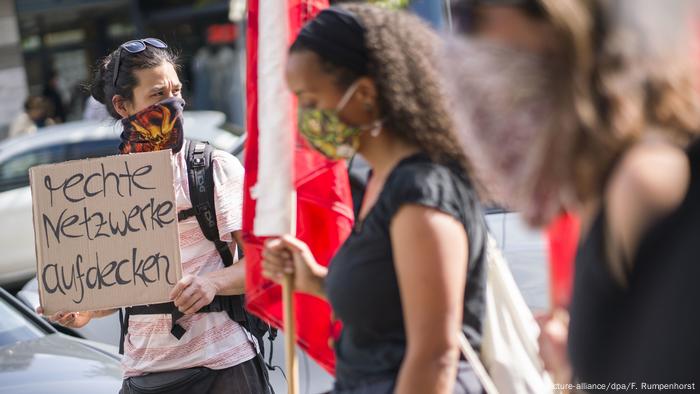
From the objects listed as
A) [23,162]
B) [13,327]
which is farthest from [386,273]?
[23,162]

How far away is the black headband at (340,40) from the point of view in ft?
7.66

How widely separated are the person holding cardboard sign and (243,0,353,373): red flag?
261mm

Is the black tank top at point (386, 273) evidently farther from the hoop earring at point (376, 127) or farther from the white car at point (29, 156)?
the white car at point (29, 156)

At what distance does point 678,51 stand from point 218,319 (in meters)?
2.09

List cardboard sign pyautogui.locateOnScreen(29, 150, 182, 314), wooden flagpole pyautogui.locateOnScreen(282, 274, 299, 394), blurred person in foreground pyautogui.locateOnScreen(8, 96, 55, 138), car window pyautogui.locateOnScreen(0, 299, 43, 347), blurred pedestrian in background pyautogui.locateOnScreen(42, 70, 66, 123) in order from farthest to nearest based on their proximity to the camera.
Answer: blurred pedestrian in background pyautogui.locateOnScreen(42, 70, 66, 123) < blurred person in foreground pyautogui.locateOnScreen(8, 96, 55, 138) < car window pyautogui.locateOnScreen(0, 299, 43, 347) < cardboard sign pyautogui.locateOnScreen(29, 150, 182, 314) < wooden flagpole pyautogui.locateOnScreen(282, 274, 299, 394)

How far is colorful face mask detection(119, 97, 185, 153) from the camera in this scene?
10.9 ft

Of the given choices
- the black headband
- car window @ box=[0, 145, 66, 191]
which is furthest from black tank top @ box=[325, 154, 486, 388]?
car window @ box=[0, 145, 66, 191]

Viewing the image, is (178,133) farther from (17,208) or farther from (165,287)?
(17,208)

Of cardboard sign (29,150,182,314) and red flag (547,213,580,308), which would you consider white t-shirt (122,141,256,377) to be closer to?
cardboard sign (29,150,182,314)

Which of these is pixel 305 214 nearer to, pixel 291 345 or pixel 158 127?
pixel 291 345

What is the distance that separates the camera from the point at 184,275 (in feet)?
10.8

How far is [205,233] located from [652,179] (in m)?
2.02

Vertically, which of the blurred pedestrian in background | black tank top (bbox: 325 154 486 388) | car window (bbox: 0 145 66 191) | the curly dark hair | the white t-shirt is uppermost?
the curly dark hair

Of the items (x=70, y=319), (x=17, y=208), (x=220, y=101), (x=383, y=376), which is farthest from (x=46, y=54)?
(x=383, y=376)
